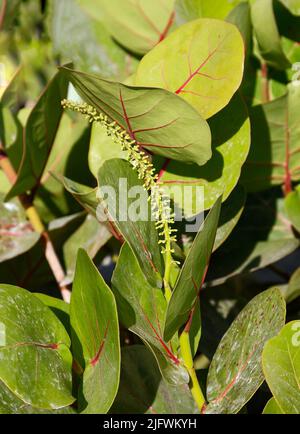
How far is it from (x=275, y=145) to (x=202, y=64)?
17 centimetres

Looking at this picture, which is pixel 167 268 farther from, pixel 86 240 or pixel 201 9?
pixel 201 9

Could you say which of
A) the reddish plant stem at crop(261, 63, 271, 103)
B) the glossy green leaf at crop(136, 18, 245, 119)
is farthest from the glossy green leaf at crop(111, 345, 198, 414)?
the reddish plant stem at crop(261, 63, 271, 103)

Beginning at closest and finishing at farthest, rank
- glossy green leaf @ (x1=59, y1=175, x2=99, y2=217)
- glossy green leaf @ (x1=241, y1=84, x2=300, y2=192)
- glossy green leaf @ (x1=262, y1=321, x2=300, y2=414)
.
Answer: glossy green leaf @ (x1=262, y1=321, x2=300, y2=414) < glossy green leaf @ (x1=59, y1=175, x2=99, y2=217) < glossy green leaf @ (x1=241, y1=84, x2=300, y2=192)

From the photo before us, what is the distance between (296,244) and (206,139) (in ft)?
0.77

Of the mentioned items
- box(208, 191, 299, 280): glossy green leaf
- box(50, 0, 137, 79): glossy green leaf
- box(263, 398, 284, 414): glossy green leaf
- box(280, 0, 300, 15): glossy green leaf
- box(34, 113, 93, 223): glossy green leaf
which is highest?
box(280, 0, 300, 15): glossy green leaf

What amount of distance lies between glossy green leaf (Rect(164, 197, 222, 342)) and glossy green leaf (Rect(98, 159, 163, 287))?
41 mm

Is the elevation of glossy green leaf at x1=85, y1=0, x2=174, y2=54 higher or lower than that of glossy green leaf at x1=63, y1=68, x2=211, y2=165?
higher

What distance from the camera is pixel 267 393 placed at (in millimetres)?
737

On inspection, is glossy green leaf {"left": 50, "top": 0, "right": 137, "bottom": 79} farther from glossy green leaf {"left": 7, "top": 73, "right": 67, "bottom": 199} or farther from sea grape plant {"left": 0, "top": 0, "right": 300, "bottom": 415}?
glossy green leaf {"left": 7, "top": 73, "right": 67, "bottom": 199}

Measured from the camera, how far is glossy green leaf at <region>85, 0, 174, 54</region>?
2.95 feet

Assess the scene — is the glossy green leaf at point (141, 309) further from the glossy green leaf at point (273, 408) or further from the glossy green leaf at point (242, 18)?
the glossy green leaf at point (242, 18)

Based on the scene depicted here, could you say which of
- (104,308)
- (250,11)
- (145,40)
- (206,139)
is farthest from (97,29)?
(104,308)

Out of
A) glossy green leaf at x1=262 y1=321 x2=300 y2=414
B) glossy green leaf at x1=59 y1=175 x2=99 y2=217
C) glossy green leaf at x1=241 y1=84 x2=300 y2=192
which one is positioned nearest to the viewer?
glossy green leaf at x1=262 y1=321 x2=300 y2=414

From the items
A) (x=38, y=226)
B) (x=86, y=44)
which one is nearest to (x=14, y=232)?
(x=38, y=226)
